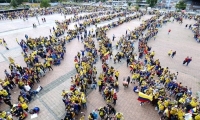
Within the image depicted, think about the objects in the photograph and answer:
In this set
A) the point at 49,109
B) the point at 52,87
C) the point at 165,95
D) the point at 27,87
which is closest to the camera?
the point at 49,109

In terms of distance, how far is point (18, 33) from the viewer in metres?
26.9

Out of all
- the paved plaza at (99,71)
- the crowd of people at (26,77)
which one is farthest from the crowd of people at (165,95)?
the crowd of people at (26,77)

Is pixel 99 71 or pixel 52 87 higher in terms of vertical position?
pixel 99 71

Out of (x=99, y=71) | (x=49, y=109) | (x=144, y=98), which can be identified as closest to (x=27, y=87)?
(x=49, y=109)

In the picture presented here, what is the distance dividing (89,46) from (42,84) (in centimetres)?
806

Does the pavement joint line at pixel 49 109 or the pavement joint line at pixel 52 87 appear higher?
the pavement joint line at pixel 52 87

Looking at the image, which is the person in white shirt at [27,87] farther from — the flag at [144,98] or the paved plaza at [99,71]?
the flag at [144,98]

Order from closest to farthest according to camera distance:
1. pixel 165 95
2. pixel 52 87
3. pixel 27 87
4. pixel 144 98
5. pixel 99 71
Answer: pixel 144 98 < pixel 165 95 < pixel 27 87 < pixel 52 87 < pixel 99 71

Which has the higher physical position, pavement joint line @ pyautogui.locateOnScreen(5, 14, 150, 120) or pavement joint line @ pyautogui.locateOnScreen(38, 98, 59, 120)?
pavement joint line @ pyautogui.locateOnScreen(5, 14, 150, 120)

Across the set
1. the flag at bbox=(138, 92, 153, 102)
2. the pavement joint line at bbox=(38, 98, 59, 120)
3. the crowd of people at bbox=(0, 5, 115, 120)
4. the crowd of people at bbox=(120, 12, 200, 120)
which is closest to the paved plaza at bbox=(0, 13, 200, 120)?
the pavement joint line at bbox=(38, 98, 59, 120)

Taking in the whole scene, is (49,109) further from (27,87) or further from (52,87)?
(27,87)

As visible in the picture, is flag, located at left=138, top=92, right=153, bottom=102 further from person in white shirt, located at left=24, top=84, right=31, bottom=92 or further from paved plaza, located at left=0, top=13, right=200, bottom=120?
person in white shirt, located at left=24, top=84, right=31, bottom=92

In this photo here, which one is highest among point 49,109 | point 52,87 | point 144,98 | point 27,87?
point 27,87

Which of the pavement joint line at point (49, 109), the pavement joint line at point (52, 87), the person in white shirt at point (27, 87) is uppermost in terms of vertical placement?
the person in white shirt at point (27, 87)
